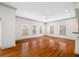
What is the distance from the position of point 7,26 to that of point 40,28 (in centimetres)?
78

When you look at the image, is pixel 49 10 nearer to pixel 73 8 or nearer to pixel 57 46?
pixel 73 8

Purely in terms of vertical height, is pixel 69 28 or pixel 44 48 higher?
pixel 69 28

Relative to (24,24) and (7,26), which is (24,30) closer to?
(24,24)

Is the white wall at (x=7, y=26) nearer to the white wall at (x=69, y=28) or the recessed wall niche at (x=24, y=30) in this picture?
the recessed wall niche at (x=24, y=30)

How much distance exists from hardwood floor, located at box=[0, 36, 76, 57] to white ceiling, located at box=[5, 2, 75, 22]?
53cm

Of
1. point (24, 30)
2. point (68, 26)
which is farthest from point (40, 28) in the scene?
point (68, 26)

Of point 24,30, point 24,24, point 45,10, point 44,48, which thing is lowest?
point 44,48

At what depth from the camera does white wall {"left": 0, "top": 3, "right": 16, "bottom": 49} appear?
1.97m

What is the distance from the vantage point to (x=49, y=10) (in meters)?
2.06

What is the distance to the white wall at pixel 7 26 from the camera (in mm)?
1969

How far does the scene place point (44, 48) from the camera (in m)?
2.06

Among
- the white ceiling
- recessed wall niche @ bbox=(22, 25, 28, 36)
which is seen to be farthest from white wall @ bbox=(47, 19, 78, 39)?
recessed wall niche @ bbox=(22, 25, 28, 36)

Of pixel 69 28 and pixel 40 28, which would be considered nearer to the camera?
pixel 69 28

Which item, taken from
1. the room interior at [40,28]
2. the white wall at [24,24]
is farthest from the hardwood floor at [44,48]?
the white wall at [24,24]
